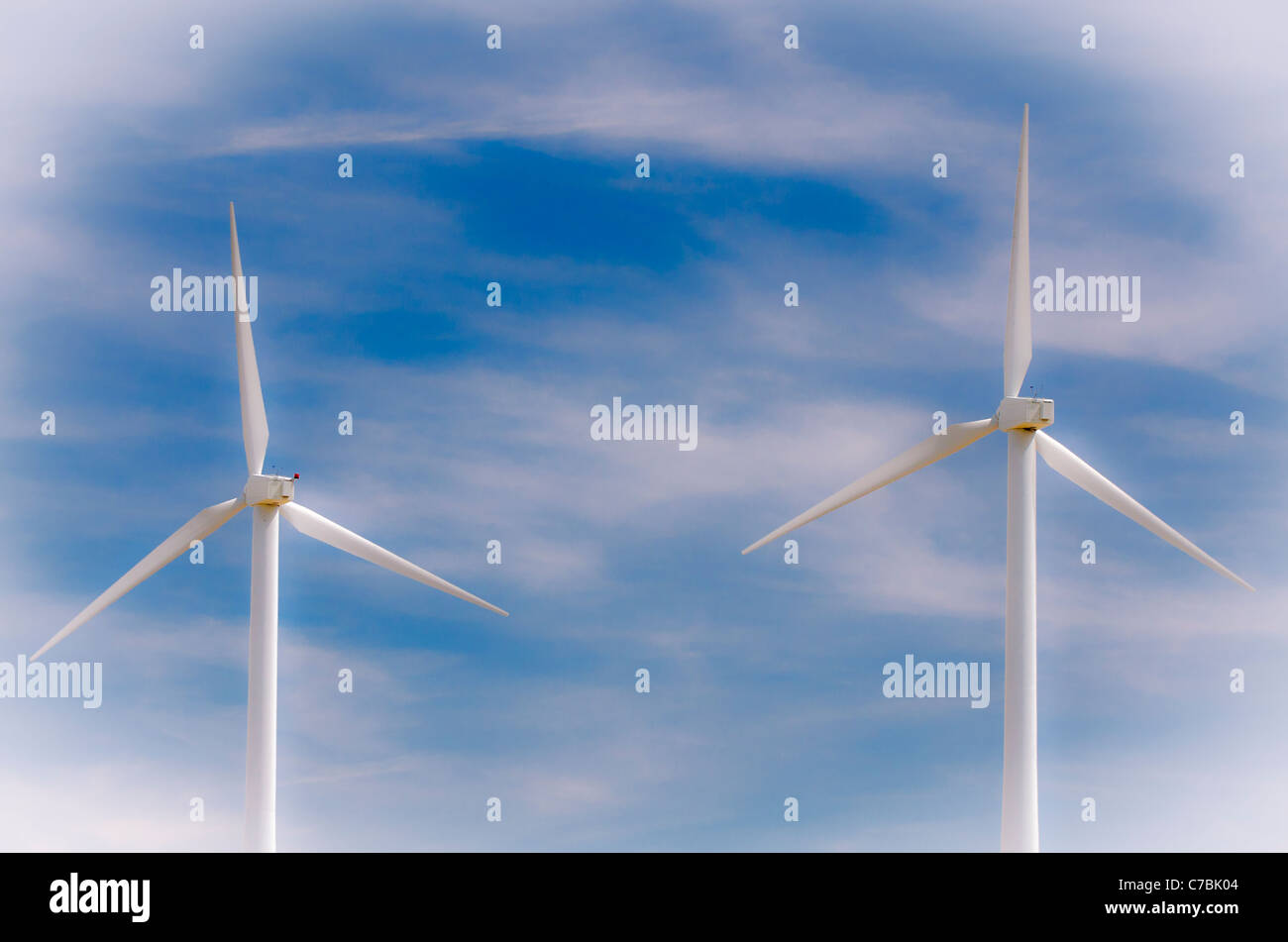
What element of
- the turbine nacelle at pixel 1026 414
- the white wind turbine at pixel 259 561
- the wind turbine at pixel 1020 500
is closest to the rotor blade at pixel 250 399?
the white wind turbine at pixel 259 561

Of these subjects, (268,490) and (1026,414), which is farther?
(268,490)

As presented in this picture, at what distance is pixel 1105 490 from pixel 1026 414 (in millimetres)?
3099

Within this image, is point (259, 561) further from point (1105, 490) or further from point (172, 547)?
point (1105, 490)

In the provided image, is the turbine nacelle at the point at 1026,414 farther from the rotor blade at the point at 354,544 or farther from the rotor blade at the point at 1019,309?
the rotor blade at the point at 354,544

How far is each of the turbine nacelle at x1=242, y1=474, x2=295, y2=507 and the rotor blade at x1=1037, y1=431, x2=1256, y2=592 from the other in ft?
68.1

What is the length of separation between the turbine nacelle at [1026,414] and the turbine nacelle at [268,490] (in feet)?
65.1

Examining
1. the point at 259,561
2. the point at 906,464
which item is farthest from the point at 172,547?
the point at 906,464

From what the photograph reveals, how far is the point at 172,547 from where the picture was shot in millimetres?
43625

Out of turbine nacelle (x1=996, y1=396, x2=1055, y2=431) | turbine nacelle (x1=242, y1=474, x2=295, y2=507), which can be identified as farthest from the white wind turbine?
turbine nacelle (x1=996, y1=396, x2=1055, y2=431)

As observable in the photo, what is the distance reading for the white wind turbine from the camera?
41.9m

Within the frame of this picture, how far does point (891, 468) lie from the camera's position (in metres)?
41.6

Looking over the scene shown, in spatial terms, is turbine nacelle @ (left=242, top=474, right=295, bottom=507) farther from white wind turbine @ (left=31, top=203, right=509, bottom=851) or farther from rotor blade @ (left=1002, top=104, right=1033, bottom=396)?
rotor blade @ (left=1002, top=104, right=1033, bottom=396)
